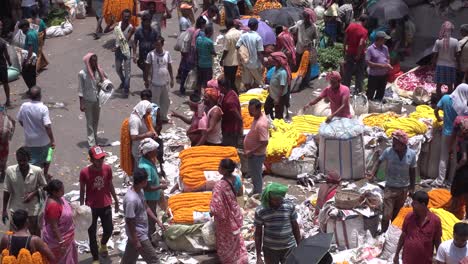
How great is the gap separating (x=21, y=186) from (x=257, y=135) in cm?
310

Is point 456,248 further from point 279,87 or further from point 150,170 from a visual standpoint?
point 279,87

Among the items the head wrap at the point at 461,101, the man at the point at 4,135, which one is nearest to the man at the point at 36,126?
the man at the point at 4,135

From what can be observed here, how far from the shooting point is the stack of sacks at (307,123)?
13617 mm

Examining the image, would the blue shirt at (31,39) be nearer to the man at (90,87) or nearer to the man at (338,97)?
the man at (90,87)

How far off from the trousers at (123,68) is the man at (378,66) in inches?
175

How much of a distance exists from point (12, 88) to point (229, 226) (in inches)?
340

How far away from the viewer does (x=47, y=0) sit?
67.8ft

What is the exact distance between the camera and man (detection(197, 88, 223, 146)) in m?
12.3

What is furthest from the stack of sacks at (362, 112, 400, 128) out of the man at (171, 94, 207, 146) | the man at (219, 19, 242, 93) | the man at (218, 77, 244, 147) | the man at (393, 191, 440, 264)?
the man at (393, 191, 440, 264)

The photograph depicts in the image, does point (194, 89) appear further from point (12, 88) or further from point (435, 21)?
point (435, 21)

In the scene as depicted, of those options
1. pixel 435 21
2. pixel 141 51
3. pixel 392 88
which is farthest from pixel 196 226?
pixel 435 21

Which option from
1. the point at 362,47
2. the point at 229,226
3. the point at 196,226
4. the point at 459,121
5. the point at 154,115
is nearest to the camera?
the point at 229,226

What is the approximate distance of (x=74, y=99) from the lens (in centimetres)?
1644

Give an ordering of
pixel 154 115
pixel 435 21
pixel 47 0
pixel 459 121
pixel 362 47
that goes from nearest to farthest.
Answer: pixel 459 121 < pixel 154 115 < pixel 362 47 < pixel 435 21 < pixel 47 0
